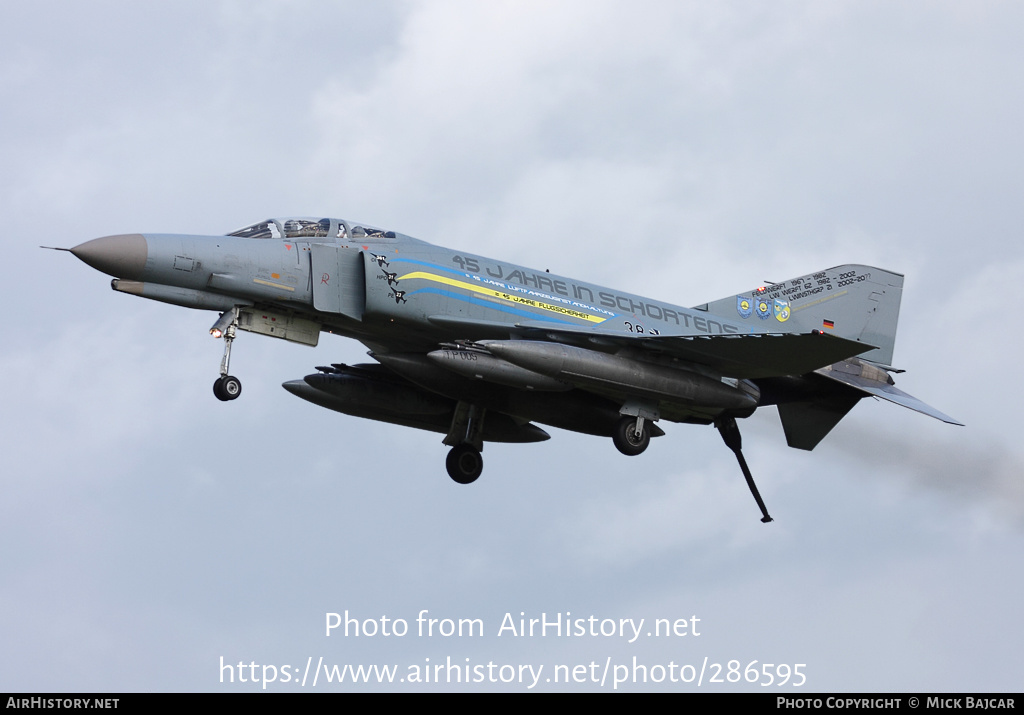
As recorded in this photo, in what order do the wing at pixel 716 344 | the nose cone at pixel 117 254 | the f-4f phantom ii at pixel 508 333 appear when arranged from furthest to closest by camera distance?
the wing at pixel 716 344 < the f-4f phantom ii at pixel 508 333 < the nose cone at pixel 117 254

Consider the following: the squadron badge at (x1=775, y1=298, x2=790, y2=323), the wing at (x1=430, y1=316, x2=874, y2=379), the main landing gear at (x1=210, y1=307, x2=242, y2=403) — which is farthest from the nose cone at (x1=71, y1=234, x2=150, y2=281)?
the squadron badge at (x1=775, y1=298, x2=790, y2=323)

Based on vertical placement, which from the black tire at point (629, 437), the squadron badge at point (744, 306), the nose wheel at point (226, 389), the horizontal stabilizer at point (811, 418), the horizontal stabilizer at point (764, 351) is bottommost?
the nose wheel at point (226, 389)

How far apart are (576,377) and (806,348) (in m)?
3.83

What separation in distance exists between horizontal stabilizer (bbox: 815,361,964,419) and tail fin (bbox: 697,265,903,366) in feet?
2.82

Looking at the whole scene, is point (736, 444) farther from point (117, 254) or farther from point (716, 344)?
point (117, 254)

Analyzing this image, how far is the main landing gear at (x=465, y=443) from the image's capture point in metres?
26.4

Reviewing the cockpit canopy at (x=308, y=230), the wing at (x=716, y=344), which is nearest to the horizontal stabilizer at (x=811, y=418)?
the wing at (x=716, y=344)

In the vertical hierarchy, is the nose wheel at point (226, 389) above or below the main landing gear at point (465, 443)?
below

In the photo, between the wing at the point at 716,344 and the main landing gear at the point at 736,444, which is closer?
the wing at the point at 716,344

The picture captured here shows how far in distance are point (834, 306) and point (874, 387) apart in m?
2.08

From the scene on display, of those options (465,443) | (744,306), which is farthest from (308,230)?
(744,306)

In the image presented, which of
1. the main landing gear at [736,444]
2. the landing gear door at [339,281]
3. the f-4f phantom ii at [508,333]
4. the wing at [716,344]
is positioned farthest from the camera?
the main landing gear at [736,444]

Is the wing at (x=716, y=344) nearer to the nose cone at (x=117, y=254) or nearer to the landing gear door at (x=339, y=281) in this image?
the landing gear door at (x=339, y=281)

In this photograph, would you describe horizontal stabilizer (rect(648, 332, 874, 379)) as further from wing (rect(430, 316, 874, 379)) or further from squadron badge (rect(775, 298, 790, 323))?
squadron badge (rect(775, 298, 790, 323))
